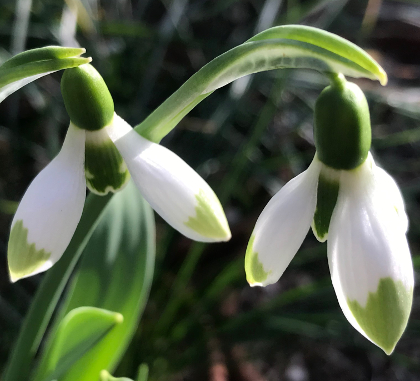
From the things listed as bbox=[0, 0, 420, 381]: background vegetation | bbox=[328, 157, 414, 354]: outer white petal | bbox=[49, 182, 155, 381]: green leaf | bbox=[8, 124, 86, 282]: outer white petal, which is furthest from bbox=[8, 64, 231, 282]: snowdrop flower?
bbox=[0, 0, 420, 381]: background vegetation

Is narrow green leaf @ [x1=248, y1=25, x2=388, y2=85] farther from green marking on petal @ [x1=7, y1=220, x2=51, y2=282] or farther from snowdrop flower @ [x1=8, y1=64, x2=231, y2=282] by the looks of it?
green marking on petal @ [x1=7, y1=220, x2=51, y2=282]

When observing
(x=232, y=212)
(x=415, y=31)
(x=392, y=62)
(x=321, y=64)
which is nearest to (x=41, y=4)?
(x=232, y=212)

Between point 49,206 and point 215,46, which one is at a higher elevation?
point 49,206

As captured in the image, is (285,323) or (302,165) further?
(302,165)

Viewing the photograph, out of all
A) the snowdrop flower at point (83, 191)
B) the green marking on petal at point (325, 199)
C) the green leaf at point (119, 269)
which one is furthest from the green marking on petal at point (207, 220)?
the green leaf at point (119, 269)

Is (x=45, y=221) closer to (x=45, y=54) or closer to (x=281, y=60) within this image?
(x=45, y=54)

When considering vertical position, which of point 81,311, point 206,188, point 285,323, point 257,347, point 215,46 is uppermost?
point 206,188

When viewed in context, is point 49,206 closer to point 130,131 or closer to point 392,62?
point 130,131
